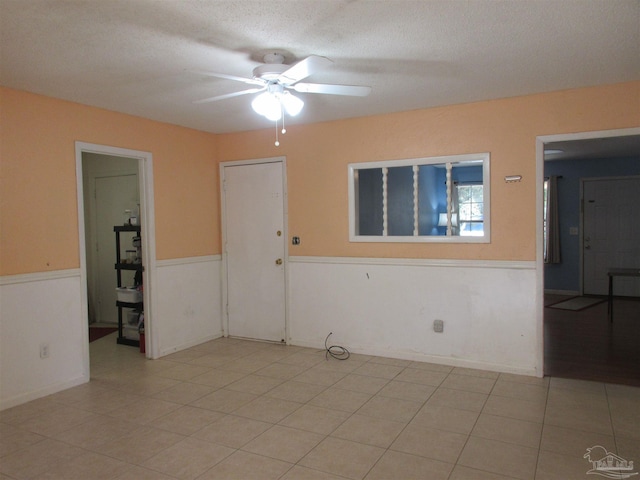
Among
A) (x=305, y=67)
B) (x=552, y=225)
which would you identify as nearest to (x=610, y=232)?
(x=552, y=225)

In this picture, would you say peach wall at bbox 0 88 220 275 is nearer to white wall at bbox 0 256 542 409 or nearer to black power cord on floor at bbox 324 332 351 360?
white wall at bbox 0 256 542 409

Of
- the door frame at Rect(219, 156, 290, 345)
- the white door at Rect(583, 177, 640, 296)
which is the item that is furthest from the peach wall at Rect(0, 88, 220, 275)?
the white door at Rect(583, 177, 640, 296)

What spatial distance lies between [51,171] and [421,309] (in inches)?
139

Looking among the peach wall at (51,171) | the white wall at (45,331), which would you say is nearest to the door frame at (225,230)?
the peach wall at (51,171)

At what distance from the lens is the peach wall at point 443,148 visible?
369 centimetres

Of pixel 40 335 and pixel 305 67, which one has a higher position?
pixel 305 67

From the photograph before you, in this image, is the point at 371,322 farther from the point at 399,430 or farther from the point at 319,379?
the point at 399,430

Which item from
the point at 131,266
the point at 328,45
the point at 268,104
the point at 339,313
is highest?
the point at 328,45

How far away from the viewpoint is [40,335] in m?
3.58

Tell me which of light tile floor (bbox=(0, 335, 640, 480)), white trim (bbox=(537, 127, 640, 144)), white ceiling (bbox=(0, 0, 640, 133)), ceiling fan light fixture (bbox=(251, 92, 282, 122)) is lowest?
light tile floor (bbox=(0, 335, 640, 480))

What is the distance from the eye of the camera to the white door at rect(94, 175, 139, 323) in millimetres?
5891

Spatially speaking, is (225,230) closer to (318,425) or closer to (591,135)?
(318,425)
